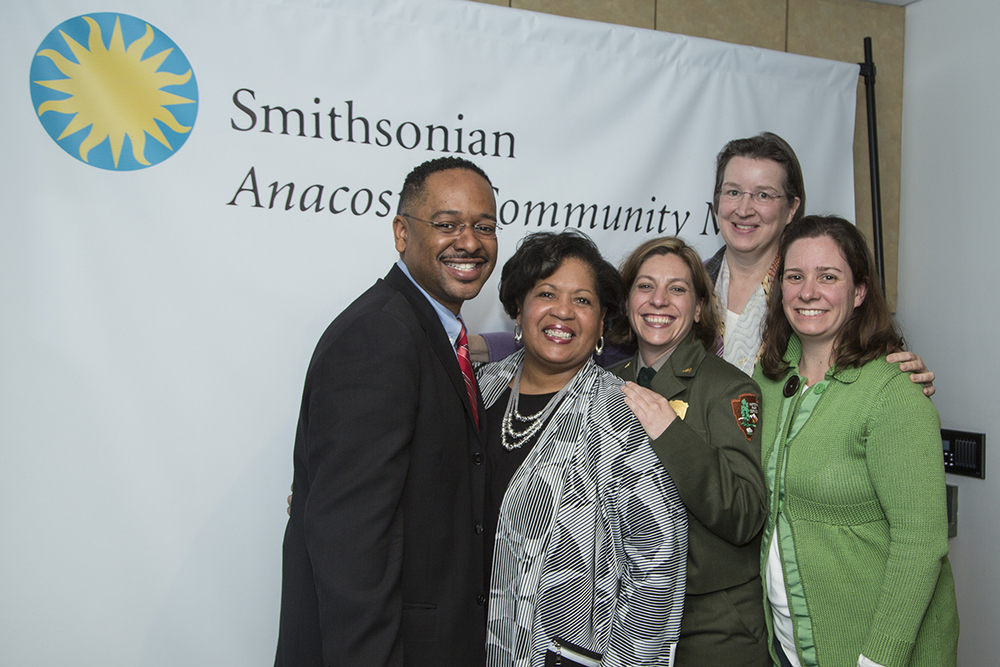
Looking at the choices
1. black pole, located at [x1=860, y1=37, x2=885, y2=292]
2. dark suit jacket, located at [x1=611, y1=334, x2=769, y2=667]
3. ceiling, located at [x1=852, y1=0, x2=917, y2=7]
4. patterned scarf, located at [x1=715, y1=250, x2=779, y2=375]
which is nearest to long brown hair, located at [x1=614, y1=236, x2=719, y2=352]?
patterned scarf, located at [x1=715, y1=250, x2=779, y2=375]

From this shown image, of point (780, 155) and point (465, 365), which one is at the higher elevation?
point (780, 155)

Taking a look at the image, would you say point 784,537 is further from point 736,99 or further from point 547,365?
point 736,99

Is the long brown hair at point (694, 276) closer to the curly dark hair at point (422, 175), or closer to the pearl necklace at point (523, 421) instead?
the pearl necklace at point (523, 421)

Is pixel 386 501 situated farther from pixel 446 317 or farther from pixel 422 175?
pixel 422 175

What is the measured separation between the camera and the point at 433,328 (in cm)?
152

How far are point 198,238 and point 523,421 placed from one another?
1.12 m

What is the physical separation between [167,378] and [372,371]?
1066 mm

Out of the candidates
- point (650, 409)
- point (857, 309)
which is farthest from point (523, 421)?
point (857, 309)

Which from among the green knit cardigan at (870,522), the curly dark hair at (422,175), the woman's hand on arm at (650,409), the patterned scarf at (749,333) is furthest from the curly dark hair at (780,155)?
the curly dark hair at (422,175)

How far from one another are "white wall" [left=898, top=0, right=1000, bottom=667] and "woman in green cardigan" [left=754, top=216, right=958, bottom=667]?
1.12 meters

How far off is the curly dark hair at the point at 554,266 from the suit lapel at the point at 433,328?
400 millimetres

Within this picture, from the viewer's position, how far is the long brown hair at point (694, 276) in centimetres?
199

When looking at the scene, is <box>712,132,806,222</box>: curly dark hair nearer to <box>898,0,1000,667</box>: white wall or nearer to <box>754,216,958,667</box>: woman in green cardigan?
<box>754,216,958,667</box>: woman in green cardigan

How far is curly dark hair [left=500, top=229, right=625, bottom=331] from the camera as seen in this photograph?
1.85 metres
